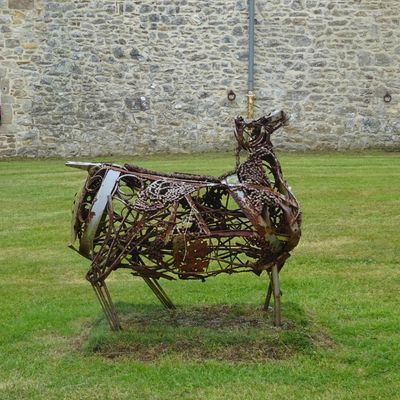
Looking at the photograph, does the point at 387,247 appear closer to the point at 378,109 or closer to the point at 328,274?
the point at 328,274

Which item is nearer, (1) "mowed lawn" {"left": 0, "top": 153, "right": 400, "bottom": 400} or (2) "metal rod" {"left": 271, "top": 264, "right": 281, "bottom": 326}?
(1) "mowed lawn" {"left": 0, "top": 153, "right": 400, "bottom": 400}

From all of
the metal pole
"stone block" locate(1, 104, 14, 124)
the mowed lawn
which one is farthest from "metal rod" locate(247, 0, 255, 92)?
the mowed lawn

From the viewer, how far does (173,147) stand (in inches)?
791

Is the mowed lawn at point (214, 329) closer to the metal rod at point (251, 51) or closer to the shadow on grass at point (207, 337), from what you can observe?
the shadow on grass at point (207, 337)

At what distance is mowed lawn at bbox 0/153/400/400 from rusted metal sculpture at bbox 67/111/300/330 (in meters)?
0.36

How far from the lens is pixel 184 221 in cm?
620

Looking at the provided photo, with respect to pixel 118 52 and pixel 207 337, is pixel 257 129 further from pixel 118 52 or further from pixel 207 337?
pixel 118 52

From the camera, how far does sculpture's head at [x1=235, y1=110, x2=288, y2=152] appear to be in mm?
6648

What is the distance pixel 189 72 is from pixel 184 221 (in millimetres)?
14009

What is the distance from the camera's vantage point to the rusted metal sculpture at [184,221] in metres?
6.17

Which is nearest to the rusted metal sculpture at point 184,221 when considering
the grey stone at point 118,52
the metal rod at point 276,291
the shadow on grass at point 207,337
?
the metal rod at point 276,291

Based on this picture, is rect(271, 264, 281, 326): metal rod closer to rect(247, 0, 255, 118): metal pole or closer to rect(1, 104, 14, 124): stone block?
rect(247, 0, 255, 118): metal pole

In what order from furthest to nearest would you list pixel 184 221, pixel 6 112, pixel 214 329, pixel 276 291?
1. pixel 6 112
2. pixel 214 329
3. pixel 276 291
4. pixel 184 221

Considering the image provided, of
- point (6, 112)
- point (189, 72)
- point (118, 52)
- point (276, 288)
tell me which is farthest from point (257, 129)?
point (6, 112)
